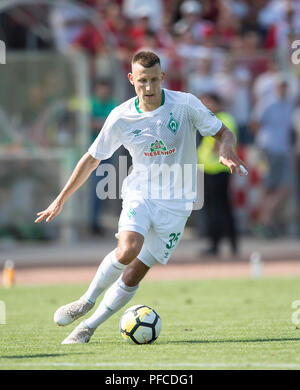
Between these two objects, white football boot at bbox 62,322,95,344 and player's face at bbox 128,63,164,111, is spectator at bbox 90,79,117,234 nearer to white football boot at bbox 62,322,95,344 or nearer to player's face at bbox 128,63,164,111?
player's face at bbox 128,63,164,111

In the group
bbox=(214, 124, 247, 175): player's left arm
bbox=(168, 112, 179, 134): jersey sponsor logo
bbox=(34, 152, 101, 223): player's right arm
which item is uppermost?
bbox=(168, 112, 179, 134): jersey sponsor logo

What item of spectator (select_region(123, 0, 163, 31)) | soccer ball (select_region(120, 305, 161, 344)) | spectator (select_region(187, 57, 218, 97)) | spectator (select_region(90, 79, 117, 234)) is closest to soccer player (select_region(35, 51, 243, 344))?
soccer ball (select_region(120, 305, 161, 344))

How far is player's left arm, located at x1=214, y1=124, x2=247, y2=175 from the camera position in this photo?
7395mm

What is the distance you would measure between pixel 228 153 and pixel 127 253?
1.16 metres

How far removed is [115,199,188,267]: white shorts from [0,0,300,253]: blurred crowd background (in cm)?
1002

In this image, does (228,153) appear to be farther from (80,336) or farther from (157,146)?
(80,336)

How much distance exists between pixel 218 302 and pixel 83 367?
5006 millimetres

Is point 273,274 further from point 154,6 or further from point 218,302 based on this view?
point 154,6

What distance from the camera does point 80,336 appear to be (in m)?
7.72

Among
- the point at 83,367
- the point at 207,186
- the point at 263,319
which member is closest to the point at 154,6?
the point at 207,186

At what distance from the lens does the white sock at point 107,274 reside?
25.1ft

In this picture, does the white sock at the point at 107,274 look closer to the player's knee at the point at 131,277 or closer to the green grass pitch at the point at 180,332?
the player's knee at the point at 131,277

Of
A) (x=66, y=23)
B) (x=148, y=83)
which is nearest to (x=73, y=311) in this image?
(x=148, y=83)
